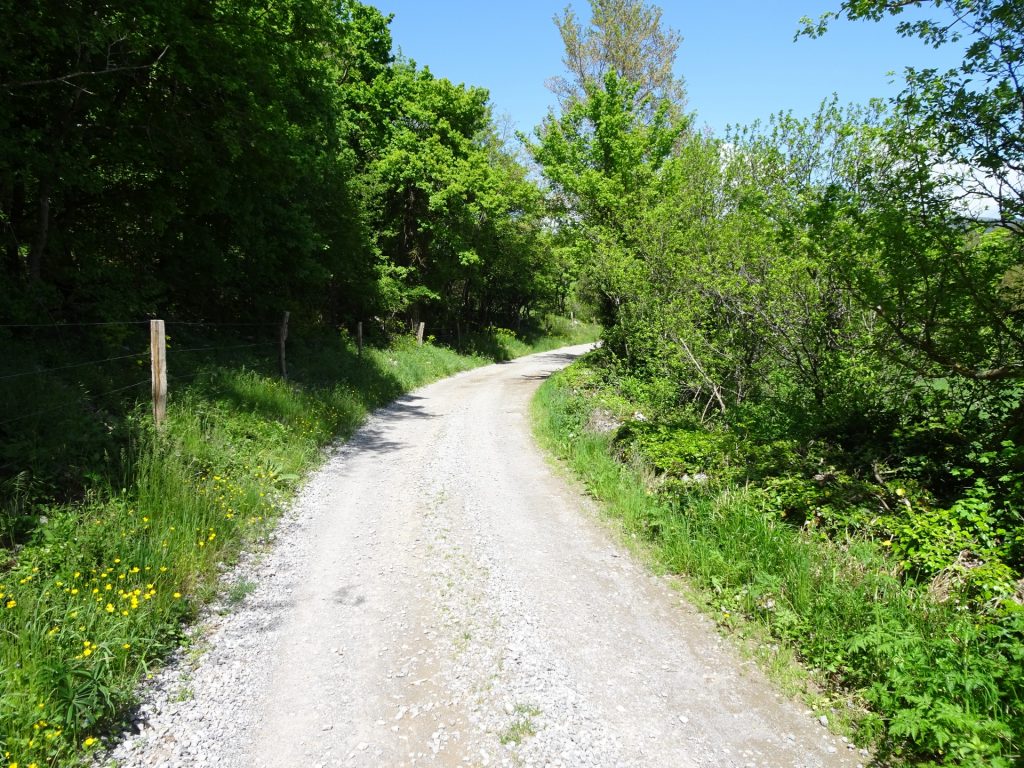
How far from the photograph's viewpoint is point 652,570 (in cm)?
579

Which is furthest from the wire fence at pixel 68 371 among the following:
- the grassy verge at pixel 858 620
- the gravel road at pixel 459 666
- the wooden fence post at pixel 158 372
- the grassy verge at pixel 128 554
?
the grassy verge at pixel 858 620

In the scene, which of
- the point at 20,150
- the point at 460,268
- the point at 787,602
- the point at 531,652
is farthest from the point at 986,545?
the point at 460,268

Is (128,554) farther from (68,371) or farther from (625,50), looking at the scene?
(625,50)

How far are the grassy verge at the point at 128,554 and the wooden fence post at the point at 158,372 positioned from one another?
8.3 inches

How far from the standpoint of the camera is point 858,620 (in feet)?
13.8

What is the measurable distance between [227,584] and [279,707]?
2039 millimetres

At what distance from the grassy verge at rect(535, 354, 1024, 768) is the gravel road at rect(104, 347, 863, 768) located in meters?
0.37

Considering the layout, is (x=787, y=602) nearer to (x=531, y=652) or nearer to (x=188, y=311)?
(x=531, y=652)

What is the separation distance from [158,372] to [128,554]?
337cm

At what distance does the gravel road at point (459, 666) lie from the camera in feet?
11.0

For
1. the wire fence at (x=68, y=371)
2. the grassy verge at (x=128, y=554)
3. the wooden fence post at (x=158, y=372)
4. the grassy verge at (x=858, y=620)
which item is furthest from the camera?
the wooden fence post at (x=158, y=372)

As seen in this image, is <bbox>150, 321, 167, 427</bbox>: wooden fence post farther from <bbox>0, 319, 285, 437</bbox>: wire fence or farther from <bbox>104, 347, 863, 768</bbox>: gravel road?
<bbox>104, 347, 863, 768</bbox>: gravel road

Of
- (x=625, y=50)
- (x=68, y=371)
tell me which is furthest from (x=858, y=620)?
(x=625, y=50)

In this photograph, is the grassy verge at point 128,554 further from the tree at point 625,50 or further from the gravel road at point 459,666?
the tree at point 625,50
